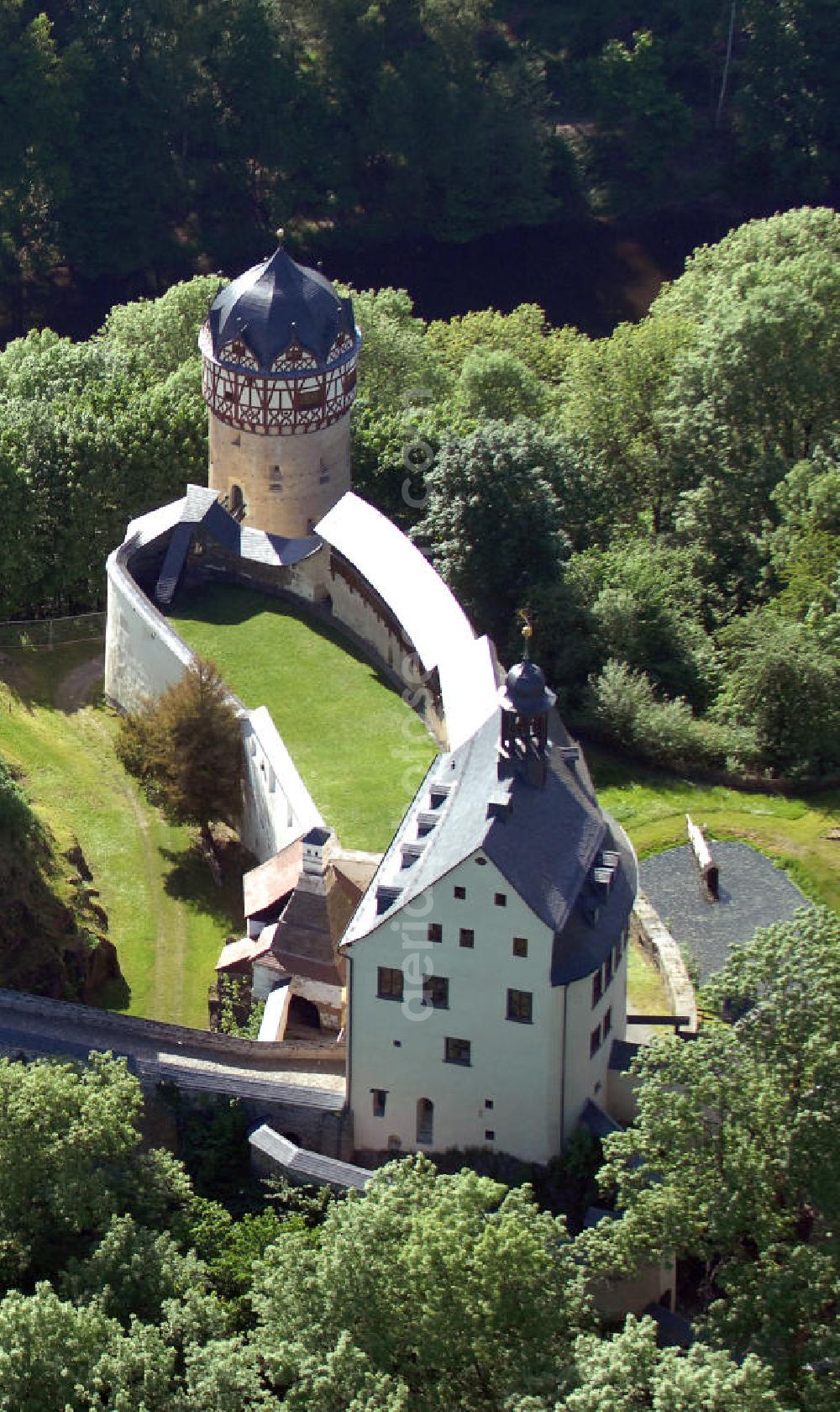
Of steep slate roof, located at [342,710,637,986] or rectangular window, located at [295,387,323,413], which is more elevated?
steep slate roof, located at [342,710,637,986]

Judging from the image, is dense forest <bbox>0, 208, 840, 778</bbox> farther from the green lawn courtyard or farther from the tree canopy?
the tree canopy

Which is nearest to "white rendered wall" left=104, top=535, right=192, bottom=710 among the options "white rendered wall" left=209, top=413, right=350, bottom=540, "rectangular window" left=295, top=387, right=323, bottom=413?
"white rendered wall" left=209, top=413, right=350, bottom=540

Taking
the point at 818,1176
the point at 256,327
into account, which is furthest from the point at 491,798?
the point at 256,327

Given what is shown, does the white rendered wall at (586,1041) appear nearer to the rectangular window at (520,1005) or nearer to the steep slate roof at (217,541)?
the rectangular window at (520,1005)

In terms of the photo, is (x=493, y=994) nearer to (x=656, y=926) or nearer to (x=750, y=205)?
(x=656, y=926)

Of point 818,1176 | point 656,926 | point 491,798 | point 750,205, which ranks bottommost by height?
point 750,205

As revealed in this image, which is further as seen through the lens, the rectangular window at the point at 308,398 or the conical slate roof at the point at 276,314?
the rectangular window at the point at 308,398

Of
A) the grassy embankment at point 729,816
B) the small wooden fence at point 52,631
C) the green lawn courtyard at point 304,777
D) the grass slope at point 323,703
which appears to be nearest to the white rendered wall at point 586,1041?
the green lawn courtyard at point 304,777
